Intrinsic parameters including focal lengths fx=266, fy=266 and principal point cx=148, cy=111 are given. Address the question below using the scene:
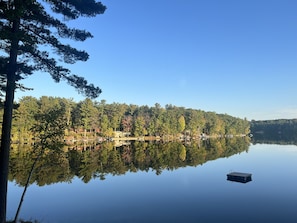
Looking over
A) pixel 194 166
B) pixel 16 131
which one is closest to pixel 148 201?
pixel 194 166

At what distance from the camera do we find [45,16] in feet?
42.4

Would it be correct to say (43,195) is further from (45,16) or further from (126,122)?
(126,122)

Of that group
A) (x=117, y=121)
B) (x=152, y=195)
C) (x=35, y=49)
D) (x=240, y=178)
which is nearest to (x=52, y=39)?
(x=35, y=49)

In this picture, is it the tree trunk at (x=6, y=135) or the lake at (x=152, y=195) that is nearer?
the tree trunk at (x=6, y=135)

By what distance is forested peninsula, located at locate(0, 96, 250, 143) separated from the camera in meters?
86.7

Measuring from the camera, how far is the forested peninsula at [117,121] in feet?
284

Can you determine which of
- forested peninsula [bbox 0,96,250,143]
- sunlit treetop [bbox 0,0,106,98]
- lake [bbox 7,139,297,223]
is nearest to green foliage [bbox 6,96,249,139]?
forested peninsula [bbox 0,96,250,143]

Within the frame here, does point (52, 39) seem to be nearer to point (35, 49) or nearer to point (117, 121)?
point (35, 49)

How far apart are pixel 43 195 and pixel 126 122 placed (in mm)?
97516

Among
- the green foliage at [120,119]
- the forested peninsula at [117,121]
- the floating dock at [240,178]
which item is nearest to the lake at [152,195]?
the floating dock at [240,178]

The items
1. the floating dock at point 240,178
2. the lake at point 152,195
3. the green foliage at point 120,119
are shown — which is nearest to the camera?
the lake at point 152,195

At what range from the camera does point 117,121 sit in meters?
118

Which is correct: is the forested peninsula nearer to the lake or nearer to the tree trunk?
the lake

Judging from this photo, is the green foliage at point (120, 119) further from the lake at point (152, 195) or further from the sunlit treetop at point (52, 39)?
the sunlit treetop at point (52, 39)
